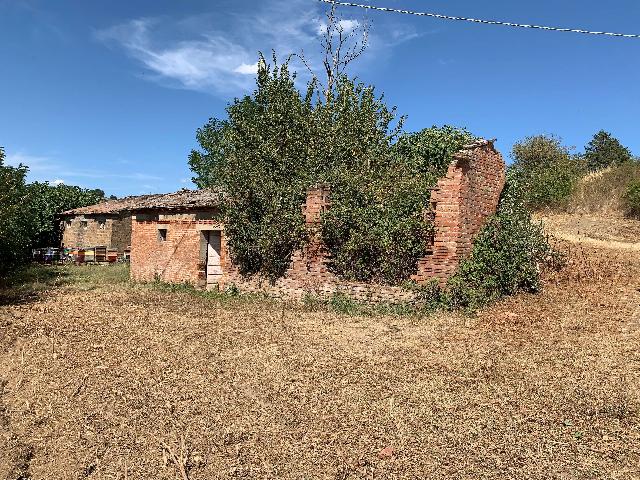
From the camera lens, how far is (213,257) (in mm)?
16156

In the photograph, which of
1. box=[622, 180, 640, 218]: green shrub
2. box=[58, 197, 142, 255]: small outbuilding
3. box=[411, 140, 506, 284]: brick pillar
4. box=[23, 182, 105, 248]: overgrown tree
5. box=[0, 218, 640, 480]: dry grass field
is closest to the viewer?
box=[0, 218, 640, 480]: dry grass field

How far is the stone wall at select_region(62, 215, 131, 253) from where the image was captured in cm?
3014

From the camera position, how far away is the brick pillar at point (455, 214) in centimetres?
1036

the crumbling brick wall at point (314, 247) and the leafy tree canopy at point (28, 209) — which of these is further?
the leafy tree canopy at point (28, 209)

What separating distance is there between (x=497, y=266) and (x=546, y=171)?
56.0 ft

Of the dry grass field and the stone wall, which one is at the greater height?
the stone wall

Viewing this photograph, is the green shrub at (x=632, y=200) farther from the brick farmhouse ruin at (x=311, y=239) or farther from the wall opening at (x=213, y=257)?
the wall opening at (x=213, y=257)

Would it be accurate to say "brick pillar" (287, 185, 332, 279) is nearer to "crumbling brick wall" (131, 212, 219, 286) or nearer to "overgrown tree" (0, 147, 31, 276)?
"crumbling brick wall" (131, 212, 219, 286)

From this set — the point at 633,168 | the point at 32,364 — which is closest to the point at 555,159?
the point at 633,168

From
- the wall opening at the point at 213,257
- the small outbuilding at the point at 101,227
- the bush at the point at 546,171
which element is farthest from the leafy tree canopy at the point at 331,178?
the small outbuilding at the point at 101,227

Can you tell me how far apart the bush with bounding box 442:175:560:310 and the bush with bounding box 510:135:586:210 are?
752 centimetres

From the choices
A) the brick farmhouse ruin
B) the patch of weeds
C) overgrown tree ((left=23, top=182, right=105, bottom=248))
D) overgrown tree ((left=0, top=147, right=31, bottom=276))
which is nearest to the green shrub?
the brick farmhouse ruin

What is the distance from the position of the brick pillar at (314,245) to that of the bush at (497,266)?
11.2 ft

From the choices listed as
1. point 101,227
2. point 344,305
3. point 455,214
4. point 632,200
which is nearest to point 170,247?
point 344,305
